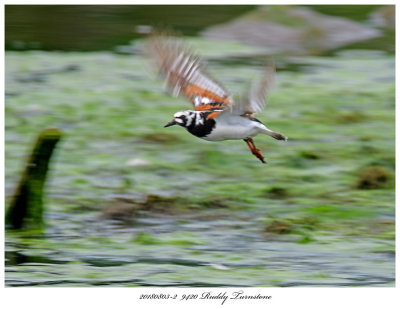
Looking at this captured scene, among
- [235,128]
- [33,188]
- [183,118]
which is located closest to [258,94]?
[235,128]

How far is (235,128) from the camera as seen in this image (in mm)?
4859

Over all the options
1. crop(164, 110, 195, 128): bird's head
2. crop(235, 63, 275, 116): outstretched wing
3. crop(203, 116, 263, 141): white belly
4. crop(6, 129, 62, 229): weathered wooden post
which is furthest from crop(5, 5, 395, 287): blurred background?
crop(235, 63, 275, 116): outstretched wing

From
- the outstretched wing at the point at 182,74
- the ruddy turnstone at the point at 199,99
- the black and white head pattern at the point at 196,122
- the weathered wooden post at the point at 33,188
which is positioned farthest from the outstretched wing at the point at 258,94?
the weathered wooden post at the point at 33,188

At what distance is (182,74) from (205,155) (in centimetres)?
188

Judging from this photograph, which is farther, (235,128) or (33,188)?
(33,188)

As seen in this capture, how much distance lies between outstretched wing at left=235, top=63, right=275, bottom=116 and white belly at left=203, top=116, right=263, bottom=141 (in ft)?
0.50

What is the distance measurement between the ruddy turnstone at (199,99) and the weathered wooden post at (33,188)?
33.9 inches

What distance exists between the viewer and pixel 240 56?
9.64 m

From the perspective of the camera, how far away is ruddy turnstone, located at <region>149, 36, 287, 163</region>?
4891mm

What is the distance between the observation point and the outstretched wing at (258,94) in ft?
14.9

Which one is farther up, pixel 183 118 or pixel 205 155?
pixel 183 118

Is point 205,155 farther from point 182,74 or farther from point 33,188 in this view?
point 182,74

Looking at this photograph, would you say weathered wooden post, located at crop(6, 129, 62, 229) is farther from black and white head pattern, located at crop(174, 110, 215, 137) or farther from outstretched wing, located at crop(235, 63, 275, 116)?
outstretched wing, located at crop(235, 63, 275, 116)

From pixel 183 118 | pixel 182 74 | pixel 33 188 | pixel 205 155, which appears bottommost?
pixel 205 155
